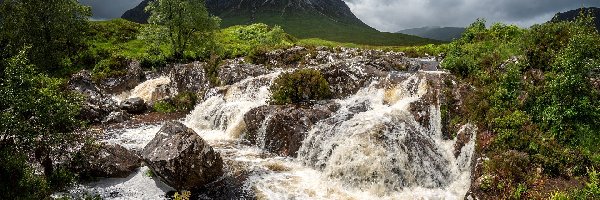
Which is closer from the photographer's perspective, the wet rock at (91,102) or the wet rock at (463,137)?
the wet rock at (463,137)

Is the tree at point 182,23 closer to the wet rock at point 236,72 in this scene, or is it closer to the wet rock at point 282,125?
the wet rock at point 236,72

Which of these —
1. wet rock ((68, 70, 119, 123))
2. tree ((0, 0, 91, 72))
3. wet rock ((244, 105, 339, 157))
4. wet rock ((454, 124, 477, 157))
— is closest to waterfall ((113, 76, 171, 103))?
wet rock ((68, 70, 119, 123))

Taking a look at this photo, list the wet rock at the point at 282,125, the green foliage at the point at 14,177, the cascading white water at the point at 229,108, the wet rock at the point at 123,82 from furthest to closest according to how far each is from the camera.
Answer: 1. the wet rock at the point at 123,82
2. the cascading white water at the point at 229,108
3. the wet rock at the point at 282,125
4. the green foliage at the point at 14,177

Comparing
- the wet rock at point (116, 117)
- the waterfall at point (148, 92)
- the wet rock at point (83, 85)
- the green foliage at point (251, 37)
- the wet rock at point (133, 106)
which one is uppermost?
the green foliage at point (251, 37)

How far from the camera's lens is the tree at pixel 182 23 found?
50.5 m

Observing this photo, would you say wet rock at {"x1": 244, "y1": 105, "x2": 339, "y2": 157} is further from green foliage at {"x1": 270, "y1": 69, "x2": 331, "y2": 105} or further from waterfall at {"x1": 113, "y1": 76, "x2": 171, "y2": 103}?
waterfall at {"x1": 113, "y1": 76, "x2": 171, "y2": 103}

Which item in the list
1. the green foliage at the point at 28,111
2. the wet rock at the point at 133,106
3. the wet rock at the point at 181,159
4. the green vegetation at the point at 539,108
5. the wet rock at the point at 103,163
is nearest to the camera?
the green foliage at the point at 28,111

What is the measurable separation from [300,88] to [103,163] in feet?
47.6

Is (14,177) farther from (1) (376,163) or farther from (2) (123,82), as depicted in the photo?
(2) (123,82)

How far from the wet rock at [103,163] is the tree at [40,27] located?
34.7 metres

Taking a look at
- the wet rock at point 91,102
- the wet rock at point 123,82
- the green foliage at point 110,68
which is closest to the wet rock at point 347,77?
the wet rock at point 91,102

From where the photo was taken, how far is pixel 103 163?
22.0 metres

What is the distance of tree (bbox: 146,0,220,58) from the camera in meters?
50.5

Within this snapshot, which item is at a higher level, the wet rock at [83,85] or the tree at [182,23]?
the tree at [182,23]
